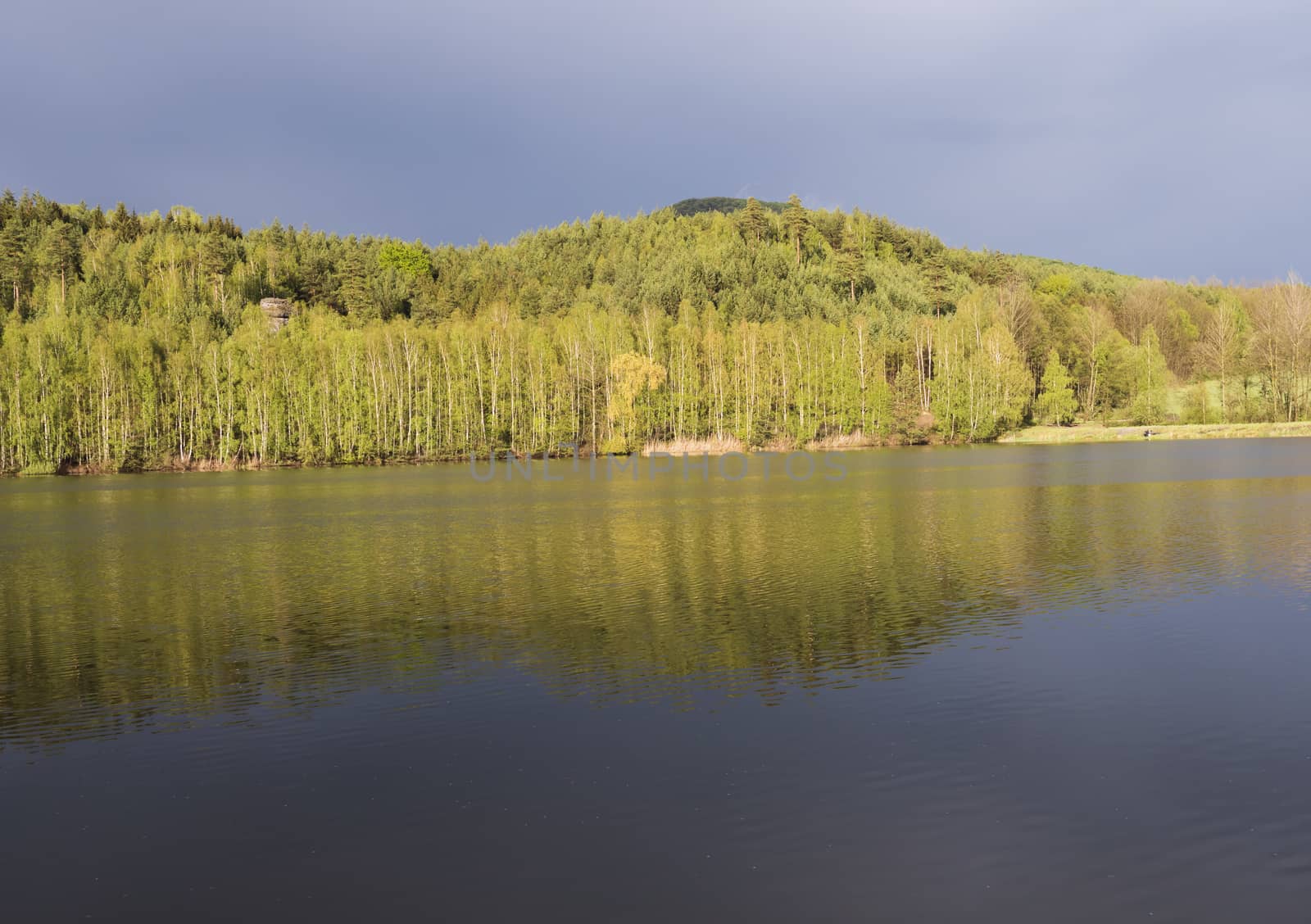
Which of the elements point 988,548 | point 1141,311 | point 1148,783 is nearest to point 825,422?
point 1141,311

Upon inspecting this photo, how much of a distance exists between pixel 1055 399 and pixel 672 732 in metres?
111

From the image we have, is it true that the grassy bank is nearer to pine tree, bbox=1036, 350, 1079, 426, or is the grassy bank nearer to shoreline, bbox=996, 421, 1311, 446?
shoreline, bbox=996, 421, 1311, 446

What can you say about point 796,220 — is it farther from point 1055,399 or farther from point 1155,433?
point 1155,433

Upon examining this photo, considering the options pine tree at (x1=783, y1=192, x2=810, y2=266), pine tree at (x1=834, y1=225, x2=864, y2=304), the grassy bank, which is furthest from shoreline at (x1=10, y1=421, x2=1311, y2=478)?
pine tree at (x1=783, y1=192, x2=810, y2=266)

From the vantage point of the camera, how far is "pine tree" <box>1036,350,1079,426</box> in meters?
113

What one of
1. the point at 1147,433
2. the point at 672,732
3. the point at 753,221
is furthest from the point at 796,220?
the point at 672,732

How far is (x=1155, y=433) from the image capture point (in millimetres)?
99125

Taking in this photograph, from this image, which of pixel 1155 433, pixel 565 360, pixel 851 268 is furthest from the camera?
pixel 851 268

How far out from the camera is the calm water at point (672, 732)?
8977 mm

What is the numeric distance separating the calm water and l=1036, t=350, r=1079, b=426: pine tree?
88.8 m

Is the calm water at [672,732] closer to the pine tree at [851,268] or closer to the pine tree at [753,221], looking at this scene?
the pine tree at [851,268]

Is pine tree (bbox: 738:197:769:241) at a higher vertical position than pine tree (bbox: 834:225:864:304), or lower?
higher

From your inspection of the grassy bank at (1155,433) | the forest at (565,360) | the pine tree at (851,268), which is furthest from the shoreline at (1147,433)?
the pine tree at (851,268)

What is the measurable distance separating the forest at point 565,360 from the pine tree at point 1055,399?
31 centimetres
